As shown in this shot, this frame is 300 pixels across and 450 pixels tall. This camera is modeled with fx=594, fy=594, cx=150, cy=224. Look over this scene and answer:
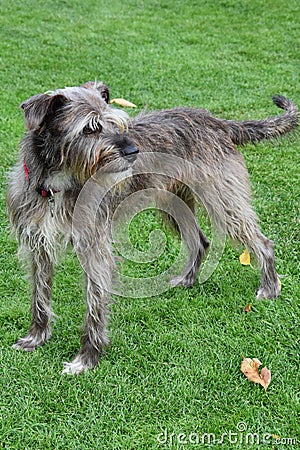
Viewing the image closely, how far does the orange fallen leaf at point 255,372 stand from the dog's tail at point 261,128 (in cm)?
170

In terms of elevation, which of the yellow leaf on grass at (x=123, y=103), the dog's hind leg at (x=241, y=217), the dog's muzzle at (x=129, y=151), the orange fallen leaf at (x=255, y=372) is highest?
the dog's muzzle at (x=129, y=151)

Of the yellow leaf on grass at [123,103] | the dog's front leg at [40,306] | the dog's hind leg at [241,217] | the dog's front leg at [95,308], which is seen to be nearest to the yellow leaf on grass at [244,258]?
the dog's hind leg at [241,217]

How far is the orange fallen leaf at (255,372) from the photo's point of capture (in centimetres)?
398

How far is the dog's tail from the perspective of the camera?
4664mm

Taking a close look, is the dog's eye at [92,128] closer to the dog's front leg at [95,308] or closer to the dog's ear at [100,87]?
the dog's ear at [100,87]

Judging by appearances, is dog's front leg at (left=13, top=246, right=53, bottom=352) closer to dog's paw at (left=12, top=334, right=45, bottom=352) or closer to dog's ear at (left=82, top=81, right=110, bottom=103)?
dog's paw at (left=12, top=334, right=45, bottom=352)

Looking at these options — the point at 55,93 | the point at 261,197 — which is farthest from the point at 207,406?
the point at 261,197

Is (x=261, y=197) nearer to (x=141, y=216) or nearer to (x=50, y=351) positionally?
(x=141, y=216)

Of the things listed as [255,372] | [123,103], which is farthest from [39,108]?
[123,103]

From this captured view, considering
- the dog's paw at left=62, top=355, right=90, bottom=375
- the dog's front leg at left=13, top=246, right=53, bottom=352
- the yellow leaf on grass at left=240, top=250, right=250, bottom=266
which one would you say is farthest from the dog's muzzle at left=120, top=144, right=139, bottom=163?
the yellow leaf on grass at left=240, top=250, right=250, bottom=266

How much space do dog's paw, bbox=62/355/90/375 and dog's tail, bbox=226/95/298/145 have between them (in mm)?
2039

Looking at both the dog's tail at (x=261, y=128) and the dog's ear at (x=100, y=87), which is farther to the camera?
the dog's tail at (x=261, y=128)

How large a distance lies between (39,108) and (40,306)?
1521 millimetres

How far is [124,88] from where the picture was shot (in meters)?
8.51
